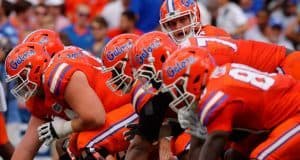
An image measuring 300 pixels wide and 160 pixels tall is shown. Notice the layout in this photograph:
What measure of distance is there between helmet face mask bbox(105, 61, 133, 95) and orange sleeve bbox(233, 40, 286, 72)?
0.79 metres

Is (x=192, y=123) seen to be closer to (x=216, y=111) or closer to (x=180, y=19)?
(x=216, y=111)

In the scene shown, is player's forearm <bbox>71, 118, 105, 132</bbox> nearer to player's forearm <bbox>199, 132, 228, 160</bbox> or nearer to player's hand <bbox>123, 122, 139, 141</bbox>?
player's hand <bbox>123, 122, 139, 141</bbox>

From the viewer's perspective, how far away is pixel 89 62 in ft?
Answer: 25.3

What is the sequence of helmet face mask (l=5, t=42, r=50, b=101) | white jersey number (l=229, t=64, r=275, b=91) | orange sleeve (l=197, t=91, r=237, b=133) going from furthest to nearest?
helmet face mask (l=5, t=42, r=50, b=101)
white jersey number (l=229, t=64, r=275, b=91)
orange sleeve (l=197, t=91, r=237, b=133)

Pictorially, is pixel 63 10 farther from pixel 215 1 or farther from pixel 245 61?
pixel 245 61

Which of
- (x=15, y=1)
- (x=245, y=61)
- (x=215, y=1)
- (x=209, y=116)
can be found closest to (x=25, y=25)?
(x=15, y=1)

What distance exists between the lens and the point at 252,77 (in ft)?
20.9

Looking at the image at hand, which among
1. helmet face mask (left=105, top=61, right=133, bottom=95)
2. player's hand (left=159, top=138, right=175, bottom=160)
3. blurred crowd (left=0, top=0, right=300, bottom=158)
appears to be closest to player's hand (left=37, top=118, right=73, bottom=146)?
helmet face mask (left=105, top=61, right=133, bottom=95)

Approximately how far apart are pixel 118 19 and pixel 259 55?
5.75 m

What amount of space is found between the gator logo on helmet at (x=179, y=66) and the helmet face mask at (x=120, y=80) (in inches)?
49.6

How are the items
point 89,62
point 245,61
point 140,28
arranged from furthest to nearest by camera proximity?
point 140,28, point 89,62, point 245,61

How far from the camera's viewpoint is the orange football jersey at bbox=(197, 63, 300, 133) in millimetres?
6105

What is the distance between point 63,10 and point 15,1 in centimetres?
91

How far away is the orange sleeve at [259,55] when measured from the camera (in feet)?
23.6
